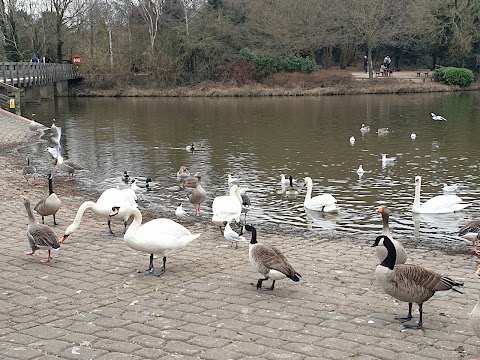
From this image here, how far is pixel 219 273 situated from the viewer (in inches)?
337

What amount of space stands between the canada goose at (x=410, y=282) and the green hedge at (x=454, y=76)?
52.8 m

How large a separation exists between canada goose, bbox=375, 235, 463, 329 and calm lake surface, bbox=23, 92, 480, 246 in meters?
5.40

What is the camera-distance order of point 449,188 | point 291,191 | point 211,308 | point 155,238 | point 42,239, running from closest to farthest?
point 211,308 < point 155,238 < point 42,239 < point 449,188 < point 291,191

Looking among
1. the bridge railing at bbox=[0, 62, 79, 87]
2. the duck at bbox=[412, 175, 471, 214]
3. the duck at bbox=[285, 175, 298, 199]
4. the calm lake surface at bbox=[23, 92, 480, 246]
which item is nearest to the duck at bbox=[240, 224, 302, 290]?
the calm lake surface at bbox=[23, 92, 480, 246]

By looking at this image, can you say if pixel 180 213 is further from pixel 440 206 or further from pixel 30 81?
pixel 30 81

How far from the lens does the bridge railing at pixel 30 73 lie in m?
39.5

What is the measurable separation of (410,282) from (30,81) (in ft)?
138

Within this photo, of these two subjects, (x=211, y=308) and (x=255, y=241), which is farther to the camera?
(x=255, y=241)

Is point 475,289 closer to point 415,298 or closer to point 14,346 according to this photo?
point 415,298

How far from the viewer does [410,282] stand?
653 cm

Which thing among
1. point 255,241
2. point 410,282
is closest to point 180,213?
point 255,241

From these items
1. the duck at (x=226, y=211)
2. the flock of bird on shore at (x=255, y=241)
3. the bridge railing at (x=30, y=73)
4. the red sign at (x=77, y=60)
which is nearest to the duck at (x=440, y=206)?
the flock of bird on shore at (x=255, y=241)

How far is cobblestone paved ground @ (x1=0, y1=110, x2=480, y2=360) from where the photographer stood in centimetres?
589

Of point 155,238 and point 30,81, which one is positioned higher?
point 30,81
